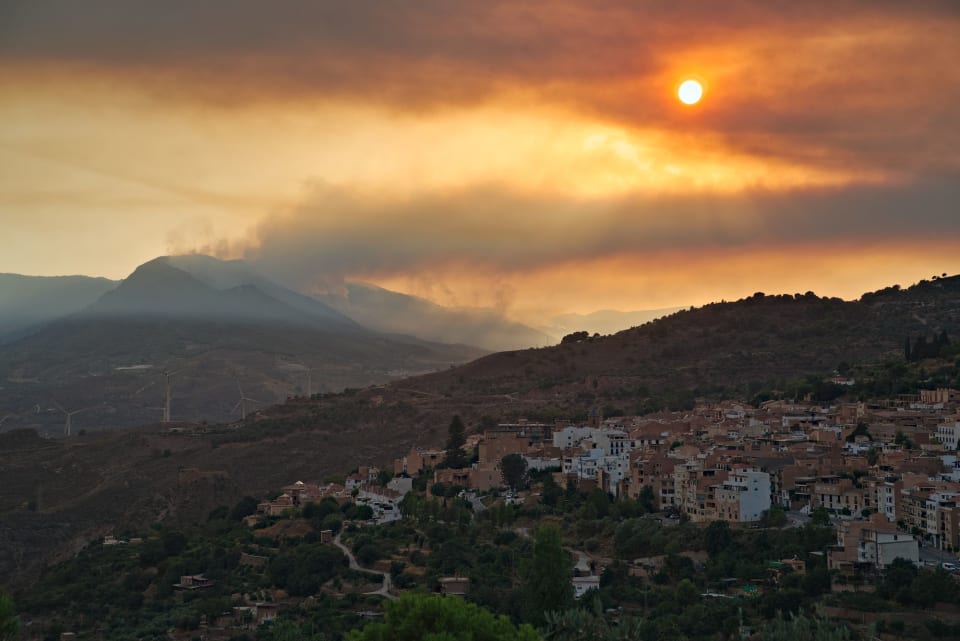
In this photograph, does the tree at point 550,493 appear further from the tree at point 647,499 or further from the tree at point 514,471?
the tree at point 647,499

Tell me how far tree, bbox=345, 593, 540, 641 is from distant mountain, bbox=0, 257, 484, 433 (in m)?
85.7

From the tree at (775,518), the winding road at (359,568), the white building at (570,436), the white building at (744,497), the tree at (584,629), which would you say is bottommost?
the winding road at (359,568)

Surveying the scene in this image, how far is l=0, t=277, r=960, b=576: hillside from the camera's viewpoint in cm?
6356

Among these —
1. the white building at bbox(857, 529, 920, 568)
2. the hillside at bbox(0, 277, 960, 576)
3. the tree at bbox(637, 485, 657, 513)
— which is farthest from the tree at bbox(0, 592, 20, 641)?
A: the hillside at bbox(0, 277, 960, 576)

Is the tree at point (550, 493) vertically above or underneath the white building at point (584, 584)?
above

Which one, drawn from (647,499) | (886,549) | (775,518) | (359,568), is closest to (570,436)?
(647,499)

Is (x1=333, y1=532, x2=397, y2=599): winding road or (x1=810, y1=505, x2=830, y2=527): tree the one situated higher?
(x1=810, y1=505, x2=830, y2=527): tree

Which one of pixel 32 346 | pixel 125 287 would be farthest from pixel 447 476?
pixel 125 287

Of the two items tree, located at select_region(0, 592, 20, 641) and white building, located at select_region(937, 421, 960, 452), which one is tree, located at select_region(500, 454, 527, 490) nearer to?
white building, located at select_region(937, 421, 960, 452)

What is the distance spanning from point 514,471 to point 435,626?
2631 centimetres

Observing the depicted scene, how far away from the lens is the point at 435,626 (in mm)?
21094

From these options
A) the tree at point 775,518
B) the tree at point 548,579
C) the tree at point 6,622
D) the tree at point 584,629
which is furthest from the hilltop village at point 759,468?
the tree at point 6,622

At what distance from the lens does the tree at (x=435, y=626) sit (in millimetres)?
21016

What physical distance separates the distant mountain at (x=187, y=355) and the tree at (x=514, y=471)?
60.0m
